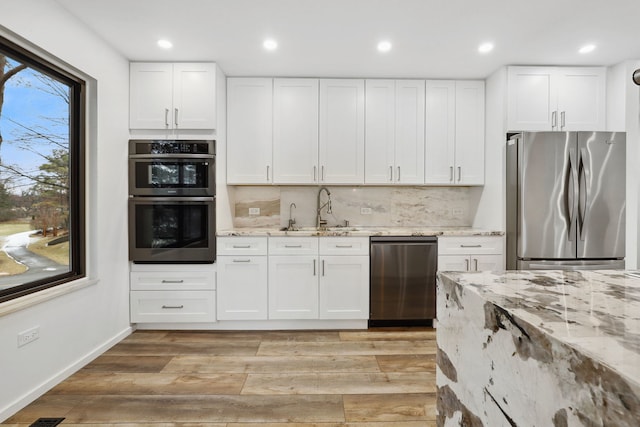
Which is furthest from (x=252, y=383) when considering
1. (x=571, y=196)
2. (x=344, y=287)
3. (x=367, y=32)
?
(x=571, y=196)

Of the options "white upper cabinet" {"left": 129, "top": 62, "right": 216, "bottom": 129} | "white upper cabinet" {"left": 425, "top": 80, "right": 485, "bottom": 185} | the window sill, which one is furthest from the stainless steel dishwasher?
the window sill

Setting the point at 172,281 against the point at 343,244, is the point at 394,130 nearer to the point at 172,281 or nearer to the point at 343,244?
the point at 343,244

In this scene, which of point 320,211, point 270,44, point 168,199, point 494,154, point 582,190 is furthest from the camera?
point 320,211

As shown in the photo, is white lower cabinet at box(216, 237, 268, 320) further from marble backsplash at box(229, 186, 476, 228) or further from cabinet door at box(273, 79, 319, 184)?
cabinet door at box(273, 79, 319, 184)

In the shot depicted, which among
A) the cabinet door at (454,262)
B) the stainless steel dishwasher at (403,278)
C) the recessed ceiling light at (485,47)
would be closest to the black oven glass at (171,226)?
the stainless steel dishwasher at (403,278)

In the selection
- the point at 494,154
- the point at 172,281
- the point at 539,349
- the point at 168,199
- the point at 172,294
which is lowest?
the point at 172,294

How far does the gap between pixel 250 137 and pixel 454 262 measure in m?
2.35

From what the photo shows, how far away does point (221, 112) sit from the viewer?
347 centimetres

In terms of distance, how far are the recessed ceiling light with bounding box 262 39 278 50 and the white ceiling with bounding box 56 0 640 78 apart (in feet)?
0.14

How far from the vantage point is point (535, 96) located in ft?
11.1

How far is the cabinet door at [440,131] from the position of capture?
12.1 ft

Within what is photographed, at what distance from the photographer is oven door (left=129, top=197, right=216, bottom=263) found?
323 centimetres

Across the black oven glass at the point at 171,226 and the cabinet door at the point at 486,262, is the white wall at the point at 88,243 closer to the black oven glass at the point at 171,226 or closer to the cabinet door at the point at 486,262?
the black oven glass at the point at 171,226

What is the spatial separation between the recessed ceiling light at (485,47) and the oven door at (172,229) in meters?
2.69
